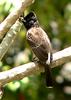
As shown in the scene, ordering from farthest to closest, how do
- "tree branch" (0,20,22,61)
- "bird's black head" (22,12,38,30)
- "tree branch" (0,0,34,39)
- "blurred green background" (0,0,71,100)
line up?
1. "blurred green background" (0,0,71,100)
2. "bird's black head" (22,12,38,30)
3. "tree branch" (0,20,22,61)
4. "tree branch" (0,0,34,39)

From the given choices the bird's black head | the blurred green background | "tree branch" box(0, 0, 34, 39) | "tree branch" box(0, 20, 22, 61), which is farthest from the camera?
the blurred green background

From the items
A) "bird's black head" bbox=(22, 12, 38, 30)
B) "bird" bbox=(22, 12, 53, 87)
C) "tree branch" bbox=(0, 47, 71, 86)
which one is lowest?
"tree branch" bbox=(0, 47, 71, 86)

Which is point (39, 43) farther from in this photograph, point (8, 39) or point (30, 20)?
point (8, 39)

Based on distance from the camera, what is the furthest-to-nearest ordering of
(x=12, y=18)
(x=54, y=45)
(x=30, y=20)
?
(x=54, y=45) < (x=30, y=20) < (x=12, y=18)

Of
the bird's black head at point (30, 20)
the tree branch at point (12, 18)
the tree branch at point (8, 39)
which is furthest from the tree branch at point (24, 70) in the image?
the bird's black head at point (30, 20)

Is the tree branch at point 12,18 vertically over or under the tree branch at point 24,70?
over

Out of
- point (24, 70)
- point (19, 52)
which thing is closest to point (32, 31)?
point (24, 70)

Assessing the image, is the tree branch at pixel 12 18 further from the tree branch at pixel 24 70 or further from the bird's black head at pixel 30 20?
the bird's black head at pixel 30 20

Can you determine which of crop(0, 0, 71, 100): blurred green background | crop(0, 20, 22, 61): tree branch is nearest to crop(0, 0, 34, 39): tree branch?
crop(0, 20, 22, 61): tree branch

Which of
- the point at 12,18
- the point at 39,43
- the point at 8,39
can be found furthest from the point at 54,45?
the point at 12,18

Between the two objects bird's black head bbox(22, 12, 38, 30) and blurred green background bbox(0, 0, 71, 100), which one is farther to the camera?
blurred green background bbox(0, 0, 71, 100)

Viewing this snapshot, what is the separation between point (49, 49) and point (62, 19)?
6.62 ft

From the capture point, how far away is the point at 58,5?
4566mm

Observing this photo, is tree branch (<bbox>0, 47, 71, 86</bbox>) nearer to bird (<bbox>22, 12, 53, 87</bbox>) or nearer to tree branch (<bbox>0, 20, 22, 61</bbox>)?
tree branch (<bbox>0, 20, 22, 61</bbox>)
